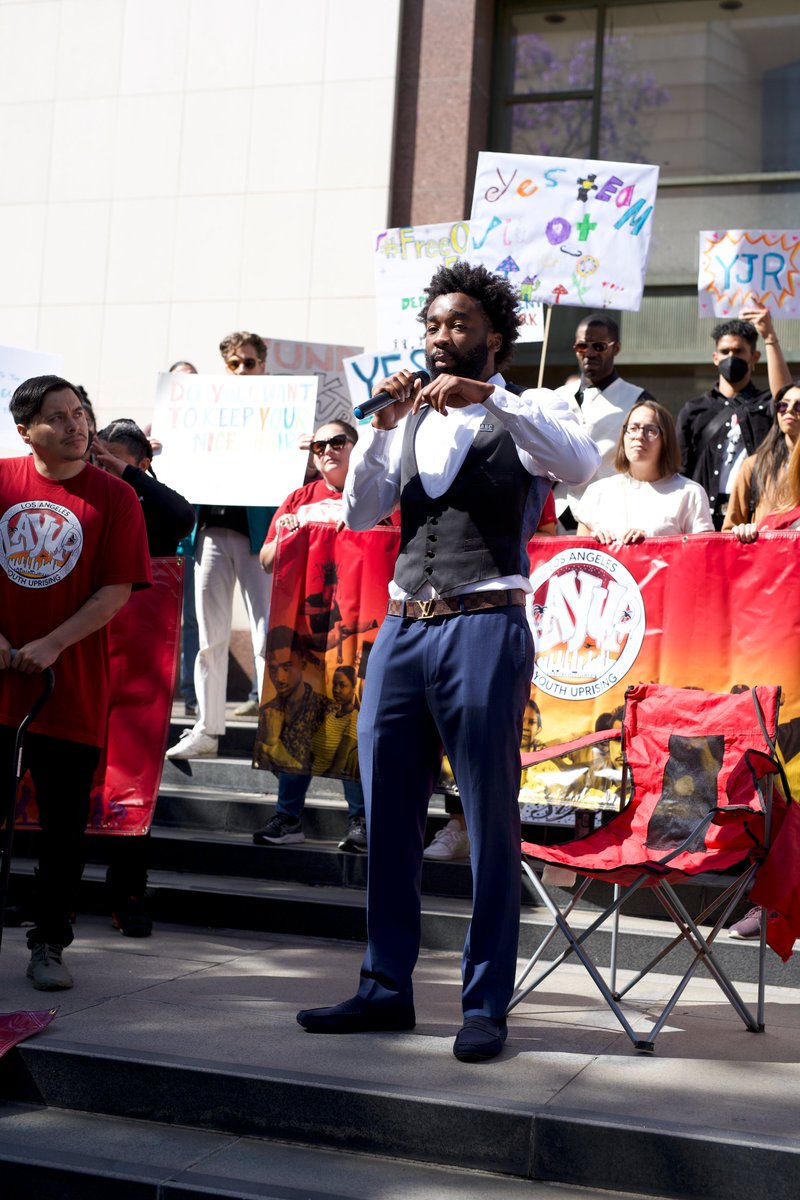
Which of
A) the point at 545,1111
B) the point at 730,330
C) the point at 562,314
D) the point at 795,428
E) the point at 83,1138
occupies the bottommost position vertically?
the point at 83,1138

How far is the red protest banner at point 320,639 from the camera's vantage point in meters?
6.74

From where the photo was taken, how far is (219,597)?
26.1ft

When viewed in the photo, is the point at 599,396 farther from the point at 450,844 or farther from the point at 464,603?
the point at 464,603

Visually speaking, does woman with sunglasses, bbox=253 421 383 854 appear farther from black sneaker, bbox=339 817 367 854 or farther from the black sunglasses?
the black sunglasses

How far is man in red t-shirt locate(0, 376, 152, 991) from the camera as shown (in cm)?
498

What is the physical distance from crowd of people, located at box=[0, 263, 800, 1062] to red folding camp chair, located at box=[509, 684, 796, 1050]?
402mm

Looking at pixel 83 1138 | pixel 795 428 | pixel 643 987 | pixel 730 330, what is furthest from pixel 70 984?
pixel 730 330

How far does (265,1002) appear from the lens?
479cm

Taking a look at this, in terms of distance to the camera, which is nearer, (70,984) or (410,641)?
(410,641)

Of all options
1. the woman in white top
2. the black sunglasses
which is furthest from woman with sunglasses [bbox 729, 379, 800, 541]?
the black sunglasses

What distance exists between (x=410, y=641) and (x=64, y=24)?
9924 millimetres

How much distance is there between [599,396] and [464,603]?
3554 mm

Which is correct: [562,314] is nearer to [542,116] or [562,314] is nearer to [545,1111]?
[542,116]

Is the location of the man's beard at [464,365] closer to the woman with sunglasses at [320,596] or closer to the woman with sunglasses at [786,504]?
the woman with sunglasses at [786,504]
